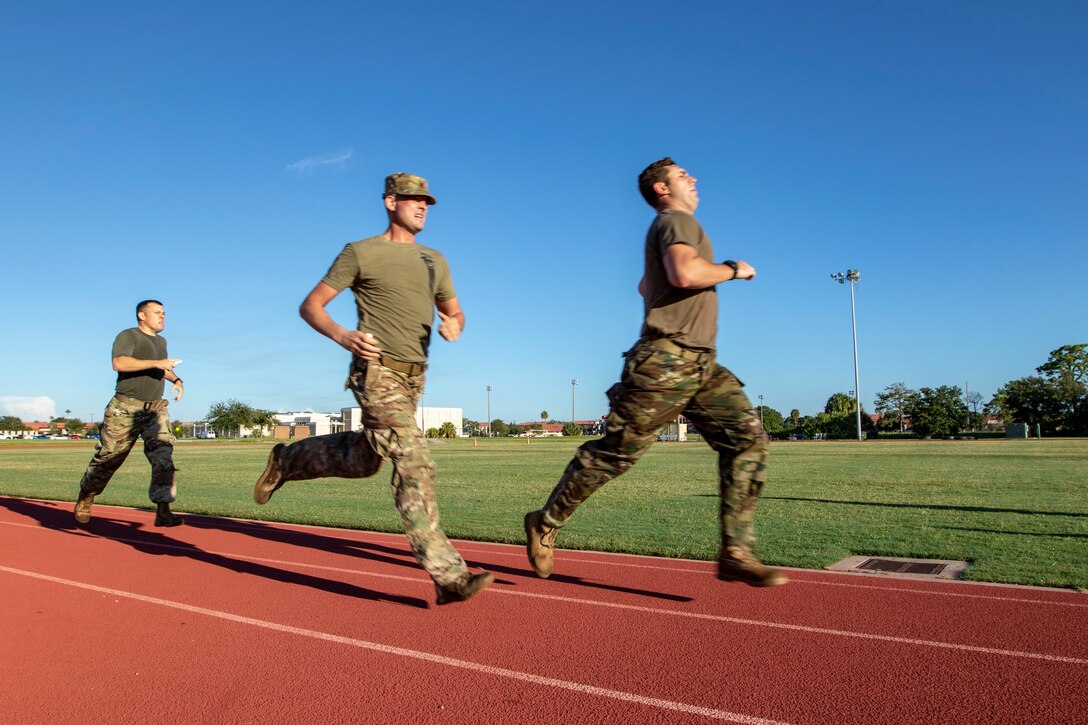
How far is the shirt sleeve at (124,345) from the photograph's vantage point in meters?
7.38

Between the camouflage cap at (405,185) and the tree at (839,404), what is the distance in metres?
153

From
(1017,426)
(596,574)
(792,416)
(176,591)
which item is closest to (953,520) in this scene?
(596,574)

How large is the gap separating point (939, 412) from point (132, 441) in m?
98.3

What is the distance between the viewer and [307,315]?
432 cm

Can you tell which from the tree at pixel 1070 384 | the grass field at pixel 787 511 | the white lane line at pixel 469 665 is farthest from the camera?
the tree at pixel 1070 384

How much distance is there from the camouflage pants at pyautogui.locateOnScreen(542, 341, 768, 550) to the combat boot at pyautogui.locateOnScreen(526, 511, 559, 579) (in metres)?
0.29

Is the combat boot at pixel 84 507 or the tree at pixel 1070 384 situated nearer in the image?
the combat boot at pixel 84 507

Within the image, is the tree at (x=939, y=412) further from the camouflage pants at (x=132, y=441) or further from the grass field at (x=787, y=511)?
the camouflage pants at (x=132, y=441)

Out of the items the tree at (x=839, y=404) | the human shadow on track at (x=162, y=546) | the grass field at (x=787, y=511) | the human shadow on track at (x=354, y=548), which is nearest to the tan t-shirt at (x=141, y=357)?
the human shadow on track at (x=162, y=546)

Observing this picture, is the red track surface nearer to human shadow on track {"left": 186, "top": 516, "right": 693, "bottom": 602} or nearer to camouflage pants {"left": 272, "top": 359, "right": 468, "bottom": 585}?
human shadow on track {"left": 186, "top": 516, "right": 693, "bottom": 602}

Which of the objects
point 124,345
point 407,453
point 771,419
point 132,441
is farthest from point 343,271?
point 771,419

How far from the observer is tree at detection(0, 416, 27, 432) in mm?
161500

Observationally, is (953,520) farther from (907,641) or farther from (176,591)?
(176,591)

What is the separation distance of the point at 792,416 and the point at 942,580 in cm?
14969
